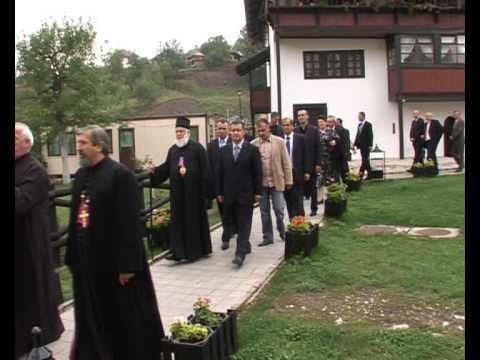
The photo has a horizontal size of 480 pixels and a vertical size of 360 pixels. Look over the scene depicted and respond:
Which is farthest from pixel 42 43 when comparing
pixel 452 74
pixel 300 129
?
pixel 300 129

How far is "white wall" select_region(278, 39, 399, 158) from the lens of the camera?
26312 millimetres

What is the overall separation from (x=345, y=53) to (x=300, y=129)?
652 inches

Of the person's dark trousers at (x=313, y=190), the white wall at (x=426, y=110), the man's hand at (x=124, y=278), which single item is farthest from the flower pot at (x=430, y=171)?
the man's hand at (x=124, y=278)

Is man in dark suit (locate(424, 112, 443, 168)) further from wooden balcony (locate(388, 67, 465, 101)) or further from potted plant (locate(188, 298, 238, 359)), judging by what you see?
potted plant (locate(188, 298, 238, 359))

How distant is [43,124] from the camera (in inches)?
1576

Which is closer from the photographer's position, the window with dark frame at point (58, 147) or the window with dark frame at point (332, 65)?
the window with dark frame at point (332, 65)

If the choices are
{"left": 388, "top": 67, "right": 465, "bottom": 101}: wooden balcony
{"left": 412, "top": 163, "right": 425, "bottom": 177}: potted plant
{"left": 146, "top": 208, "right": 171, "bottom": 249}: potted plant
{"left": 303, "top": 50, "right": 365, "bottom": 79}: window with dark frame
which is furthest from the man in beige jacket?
{"left": 388, "top": 67, "right": 465, "bottom": 101}: wooden balcony

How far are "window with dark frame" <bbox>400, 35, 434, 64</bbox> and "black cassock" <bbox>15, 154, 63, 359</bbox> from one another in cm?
2381

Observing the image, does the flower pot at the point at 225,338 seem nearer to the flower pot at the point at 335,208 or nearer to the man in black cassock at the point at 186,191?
the man in black cassock at the point at 186,191

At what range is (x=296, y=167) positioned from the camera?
10.2 m

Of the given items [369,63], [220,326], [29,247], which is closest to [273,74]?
[369,63]

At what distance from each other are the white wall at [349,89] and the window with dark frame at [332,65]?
0.67ft

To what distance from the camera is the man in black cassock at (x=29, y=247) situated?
4828 mm
